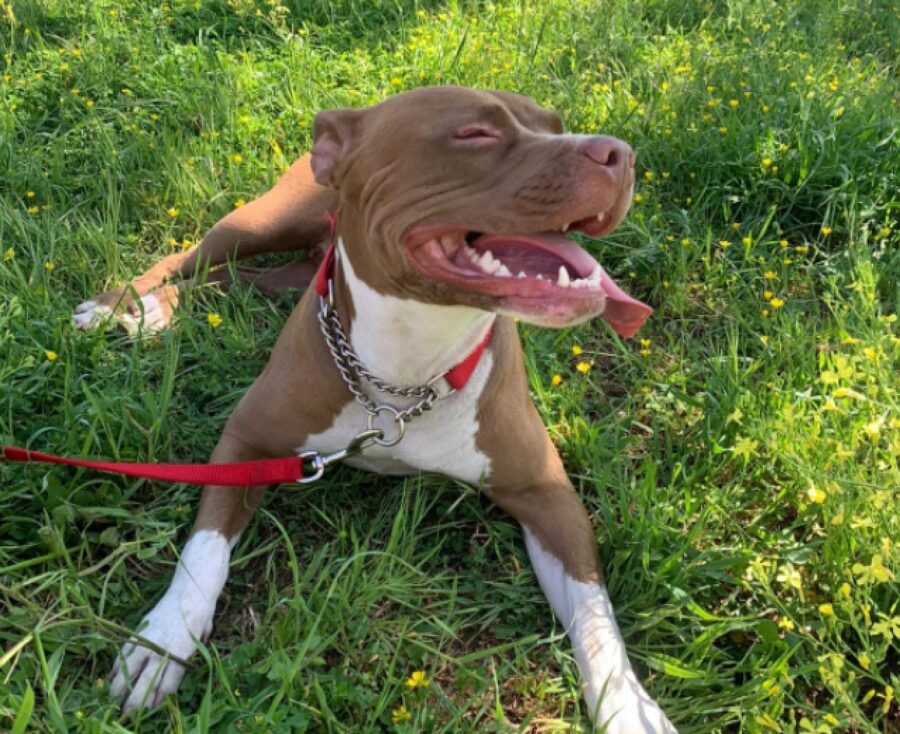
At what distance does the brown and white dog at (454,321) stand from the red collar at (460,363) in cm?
2

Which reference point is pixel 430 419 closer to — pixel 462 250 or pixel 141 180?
pixel 462 250

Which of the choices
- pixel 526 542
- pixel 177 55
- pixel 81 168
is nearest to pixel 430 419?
pixel 526 542

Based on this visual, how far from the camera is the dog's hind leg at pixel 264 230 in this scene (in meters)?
3.72

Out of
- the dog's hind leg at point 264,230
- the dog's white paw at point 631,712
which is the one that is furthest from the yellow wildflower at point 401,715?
the dog's hind leg at point 264,230

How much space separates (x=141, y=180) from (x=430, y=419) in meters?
2.09

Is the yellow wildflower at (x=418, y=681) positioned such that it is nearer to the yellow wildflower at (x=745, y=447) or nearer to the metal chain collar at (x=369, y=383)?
the metal chain collar at (x=369, y=383)

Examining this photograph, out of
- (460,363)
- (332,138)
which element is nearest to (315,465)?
(460,363)

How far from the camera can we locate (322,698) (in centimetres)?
214

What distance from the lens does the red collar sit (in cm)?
261

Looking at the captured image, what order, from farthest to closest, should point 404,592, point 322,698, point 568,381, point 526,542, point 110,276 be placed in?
point 110,276
point 568,381
point 526,542
point 404,592
point 322,698

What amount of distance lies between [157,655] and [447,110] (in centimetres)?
148

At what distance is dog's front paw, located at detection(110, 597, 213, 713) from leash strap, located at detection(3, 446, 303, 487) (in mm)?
322

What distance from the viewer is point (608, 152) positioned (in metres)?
2.10

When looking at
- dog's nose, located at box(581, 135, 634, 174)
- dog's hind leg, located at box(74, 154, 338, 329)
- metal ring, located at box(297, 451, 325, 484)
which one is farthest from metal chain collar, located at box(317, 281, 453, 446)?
dog's hind leg, located at box(74, 154, 338, 329)
